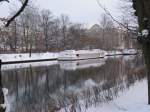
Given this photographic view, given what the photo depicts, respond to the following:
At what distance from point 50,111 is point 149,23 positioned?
4803 millimetres

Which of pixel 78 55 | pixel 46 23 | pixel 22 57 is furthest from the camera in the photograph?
pixel 46 23

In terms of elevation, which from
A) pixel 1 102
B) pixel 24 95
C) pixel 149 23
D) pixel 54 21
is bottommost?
pixel 24 95

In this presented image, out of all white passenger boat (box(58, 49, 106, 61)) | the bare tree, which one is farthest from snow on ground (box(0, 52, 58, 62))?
the bare tree

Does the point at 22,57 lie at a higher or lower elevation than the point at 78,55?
higher

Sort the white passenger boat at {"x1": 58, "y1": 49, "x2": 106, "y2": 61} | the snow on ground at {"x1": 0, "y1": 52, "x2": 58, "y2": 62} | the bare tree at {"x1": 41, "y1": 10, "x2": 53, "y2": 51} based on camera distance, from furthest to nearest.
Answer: the bare tree at {"x1": 41, "y1": 10, "x2": 53, "y2": 51} < the white passenger boat at {"x1": 58, "y1": 49, "x2": 106, "y2": 61} < the snow on ground at {"x1": 0, "y1": 52, "x2": 58, "y2": 62}

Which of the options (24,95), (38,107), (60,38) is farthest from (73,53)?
(38,107)

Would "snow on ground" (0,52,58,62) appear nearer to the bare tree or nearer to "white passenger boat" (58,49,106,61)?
"white passenger boat" (58,49,106,61)

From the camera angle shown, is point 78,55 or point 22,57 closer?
point 22,57

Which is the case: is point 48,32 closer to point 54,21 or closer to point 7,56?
point 54,21

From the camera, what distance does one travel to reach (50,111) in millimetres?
10484

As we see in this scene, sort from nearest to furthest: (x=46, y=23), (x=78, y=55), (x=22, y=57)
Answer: (x=22, y=57), (x=78, y=55), (x=46, y=23)

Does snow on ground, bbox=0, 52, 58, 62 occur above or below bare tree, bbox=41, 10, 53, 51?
below

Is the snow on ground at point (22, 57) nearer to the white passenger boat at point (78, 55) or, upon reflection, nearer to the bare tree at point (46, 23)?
the white passenger boat at point (78, 55)

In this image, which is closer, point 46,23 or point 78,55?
point 78,55
